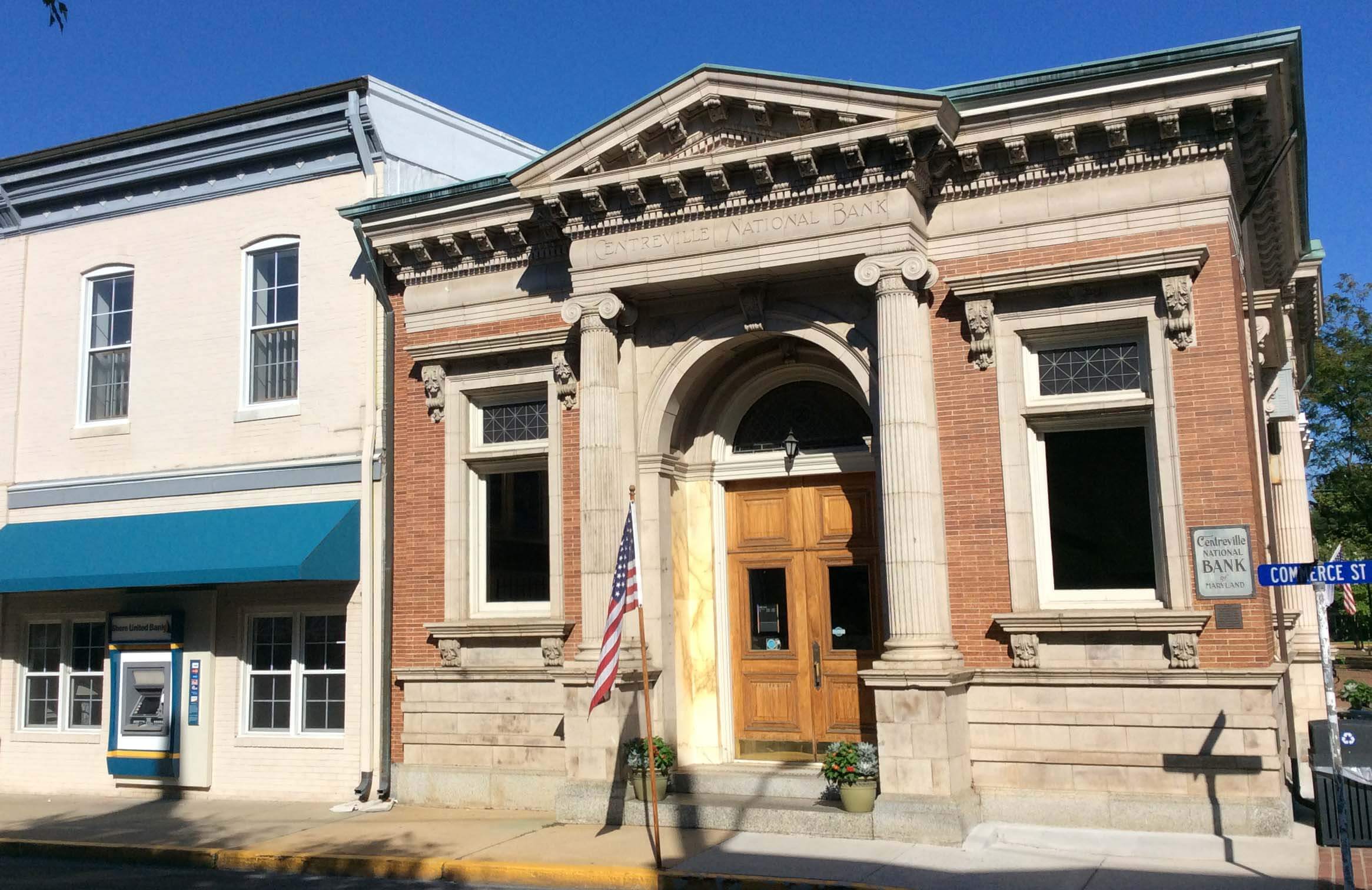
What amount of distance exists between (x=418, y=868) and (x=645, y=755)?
2.72m

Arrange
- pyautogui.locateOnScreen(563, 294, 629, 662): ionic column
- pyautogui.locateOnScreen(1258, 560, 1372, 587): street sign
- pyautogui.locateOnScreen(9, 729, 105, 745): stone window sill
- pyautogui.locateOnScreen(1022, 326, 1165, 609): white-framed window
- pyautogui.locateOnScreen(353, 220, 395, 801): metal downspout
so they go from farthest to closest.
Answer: pyautogui.locateOnScreen(9, 729, 105, 745): stone window sill < pyautogui.locateOnScreen(353, 220, 395, 801): metal downspout < pyautogui.locateOnScreen(563, 294, 629, 662): ionic column < pyautogui.locateOnScreen(1022, 326, 1165, 609): white-framed window < pyautogui.locateOnScreen(1258, 560, 1372, 587): street sign

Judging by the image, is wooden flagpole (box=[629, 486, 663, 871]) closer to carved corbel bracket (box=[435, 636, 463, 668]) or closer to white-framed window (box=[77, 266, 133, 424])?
carved corbel bracket (box=[435, 636, 463, 668])

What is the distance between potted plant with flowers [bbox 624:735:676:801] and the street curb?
1938 mm

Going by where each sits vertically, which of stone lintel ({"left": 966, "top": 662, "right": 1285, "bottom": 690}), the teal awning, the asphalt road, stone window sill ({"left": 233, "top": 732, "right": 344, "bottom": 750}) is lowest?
the asphalt road

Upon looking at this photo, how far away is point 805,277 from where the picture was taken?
1391 cm

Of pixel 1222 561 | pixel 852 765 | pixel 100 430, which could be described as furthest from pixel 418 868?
pixel 100 430

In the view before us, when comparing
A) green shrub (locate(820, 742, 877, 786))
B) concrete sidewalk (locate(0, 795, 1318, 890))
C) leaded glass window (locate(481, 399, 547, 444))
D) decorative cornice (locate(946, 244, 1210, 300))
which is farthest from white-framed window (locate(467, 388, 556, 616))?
decorative cornice (locate(946, 244, 1210, 300))

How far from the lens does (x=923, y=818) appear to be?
11.7 metres

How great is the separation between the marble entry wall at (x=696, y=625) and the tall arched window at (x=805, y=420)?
890mm

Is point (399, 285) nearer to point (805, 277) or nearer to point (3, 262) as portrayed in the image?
point (805, 277)

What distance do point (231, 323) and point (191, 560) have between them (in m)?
3.72

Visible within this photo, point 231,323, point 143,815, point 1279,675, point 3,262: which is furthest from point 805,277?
point 3,262

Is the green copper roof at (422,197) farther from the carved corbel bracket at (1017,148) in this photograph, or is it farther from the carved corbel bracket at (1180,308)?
the carved corbel bracket at (1180,308)

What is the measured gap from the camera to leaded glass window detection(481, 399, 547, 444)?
15922 millimetres
